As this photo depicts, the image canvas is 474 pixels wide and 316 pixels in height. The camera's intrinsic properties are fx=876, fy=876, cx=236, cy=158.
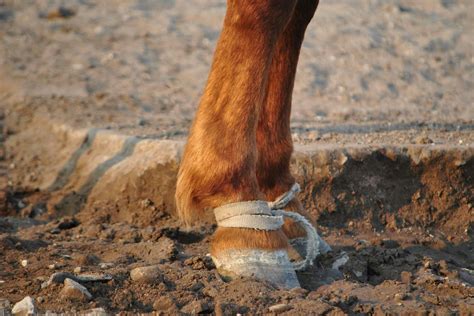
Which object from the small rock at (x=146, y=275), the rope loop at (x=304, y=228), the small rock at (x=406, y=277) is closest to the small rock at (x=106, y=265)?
the small rock at (x=146, y=275)

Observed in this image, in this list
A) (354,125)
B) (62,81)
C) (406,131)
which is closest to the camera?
(406,131)

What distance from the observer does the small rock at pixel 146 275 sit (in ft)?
9.29

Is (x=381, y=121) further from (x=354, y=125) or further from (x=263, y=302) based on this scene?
(x=263, y=302)

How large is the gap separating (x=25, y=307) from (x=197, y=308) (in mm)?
501

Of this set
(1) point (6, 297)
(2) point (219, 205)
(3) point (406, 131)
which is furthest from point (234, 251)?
(3) point (406, 131)

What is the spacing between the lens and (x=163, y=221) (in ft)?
14.2

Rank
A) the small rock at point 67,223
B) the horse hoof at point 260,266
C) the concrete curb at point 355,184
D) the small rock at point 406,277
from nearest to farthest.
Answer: the horse hoof at point 260,266, the small rock at point 406,277, the small rock at point 67,223, the concrete curb at point 355,184

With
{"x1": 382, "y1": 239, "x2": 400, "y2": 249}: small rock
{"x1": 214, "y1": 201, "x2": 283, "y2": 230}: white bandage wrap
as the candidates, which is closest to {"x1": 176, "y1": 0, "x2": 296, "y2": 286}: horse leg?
{"x1": 214, "y1": 201, "x2": 283, "y2": 230}: white bandage wrap

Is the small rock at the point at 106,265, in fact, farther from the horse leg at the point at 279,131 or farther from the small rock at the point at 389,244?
the small rock at the point at 389,244

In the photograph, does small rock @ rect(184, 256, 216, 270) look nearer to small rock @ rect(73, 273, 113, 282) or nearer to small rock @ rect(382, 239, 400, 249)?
small rock @ rect(73, 273, 113, 282)

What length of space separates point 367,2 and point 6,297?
250 inches

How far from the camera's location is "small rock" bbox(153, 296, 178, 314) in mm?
2633

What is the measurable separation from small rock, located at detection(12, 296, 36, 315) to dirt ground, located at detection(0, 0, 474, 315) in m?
0.05

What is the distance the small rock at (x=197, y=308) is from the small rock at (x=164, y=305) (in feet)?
0.11
